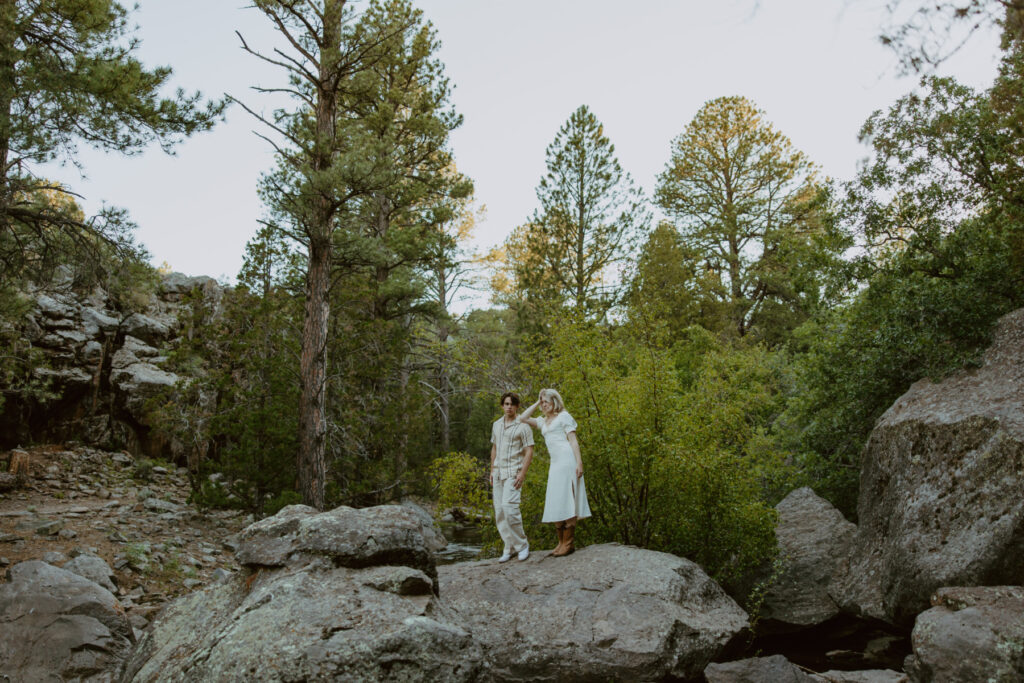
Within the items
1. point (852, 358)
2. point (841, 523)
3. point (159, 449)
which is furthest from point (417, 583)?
point (159, 449)

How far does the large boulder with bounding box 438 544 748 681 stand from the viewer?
5715mm

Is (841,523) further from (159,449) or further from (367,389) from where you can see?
(159,449)

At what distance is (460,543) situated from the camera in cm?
1582

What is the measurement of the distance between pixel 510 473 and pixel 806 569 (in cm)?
436

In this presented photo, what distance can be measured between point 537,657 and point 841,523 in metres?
5.74

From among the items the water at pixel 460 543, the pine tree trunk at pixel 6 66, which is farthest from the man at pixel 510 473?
the pine tree trunk at pixel 6 66

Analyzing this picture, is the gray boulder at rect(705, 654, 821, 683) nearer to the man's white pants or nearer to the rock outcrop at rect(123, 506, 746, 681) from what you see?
the rock outcrop at rect(123, 506, 746, 681)

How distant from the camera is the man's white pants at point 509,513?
7.46 metres

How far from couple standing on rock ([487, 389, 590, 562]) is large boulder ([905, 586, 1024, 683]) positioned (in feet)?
10.9

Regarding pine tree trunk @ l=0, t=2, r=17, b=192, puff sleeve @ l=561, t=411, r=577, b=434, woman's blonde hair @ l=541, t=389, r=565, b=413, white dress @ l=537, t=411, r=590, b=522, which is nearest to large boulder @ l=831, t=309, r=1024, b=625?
white dress @ l=537, t=411, r=590, b=522

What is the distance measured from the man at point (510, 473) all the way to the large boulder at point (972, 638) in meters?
3.88

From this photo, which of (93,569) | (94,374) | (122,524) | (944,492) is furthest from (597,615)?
(94,374)

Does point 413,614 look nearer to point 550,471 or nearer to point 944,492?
point 550,471

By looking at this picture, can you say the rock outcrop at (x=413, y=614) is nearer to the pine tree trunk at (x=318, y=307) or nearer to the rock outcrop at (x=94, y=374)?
the pine tree trunk at (x=318, y=307)
